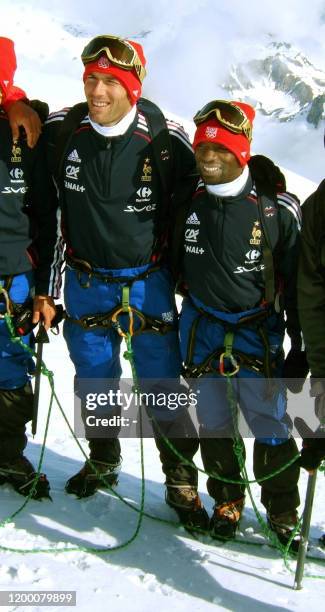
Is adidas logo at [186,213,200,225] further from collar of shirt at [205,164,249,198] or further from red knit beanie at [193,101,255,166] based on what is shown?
red knit beanie at [193,101,255,166]

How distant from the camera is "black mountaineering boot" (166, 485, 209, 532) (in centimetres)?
539

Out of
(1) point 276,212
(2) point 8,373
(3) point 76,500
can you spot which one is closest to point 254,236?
(1) point 276,212

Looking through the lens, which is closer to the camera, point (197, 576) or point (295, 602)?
point (295, 602)

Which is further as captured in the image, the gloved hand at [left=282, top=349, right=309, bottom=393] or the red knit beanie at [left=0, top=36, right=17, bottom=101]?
the red knit beanie at [left=0, top=36, right=17, bottom=101]

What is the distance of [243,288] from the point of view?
4.77 m

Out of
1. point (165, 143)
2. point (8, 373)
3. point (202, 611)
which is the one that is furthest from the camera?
point (8, 373)

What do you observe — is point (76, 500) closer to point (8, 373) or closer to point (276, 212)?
point (8, 373)

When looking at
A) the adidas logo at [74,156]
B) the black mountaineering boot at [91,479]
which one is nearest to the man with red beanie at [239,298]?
the adidas logo at [74,156]

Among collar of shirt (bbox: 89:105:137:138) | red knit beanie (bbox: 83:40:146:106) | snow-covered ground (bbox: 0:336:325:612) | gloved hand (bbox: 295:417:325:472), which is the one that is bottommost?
snow-covered ground (bbox: 0:336:325:612)

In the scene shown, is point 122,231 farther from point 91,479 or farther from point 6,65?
point 91,479

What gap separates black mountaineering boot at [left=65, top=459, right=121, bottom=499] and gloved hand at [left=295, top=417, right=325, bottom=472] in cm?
200

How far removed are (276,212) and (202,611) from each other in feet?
8.84

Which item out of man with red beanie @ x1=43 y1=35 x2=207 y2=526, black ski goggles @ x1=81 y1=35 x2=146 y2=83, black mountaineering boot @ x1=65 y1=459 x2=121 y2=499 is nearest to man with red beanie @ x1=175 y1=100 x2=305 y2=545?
man with red beanie @ x1=43 y1=35 x2=207 y2=526

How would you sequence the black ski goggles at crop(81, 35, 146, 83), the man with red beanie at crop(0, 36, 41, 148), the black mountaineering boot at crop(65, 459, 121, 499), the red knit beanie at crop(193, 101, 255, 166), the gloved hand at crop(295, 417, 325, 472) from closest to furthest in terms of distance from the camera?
the gloved hand at crop(295, 417, 325, 472)
the red knit beanie at crop(193, 101, 255, 166)
the black ski goggles at crop(81, 35, 146, 83)
the man with red beanie at crop(0, 36, 41, 148)
the black mountaineering boot at crop(65, 459, 121, 499)
